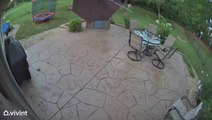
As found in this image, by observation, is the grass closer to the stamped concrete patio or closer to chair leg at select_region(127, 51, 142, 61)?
the stamped concrete patio

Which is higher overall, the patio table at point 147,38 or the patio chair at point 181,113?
the patio table at point 147,38

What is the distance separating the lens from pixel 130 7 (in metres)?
14.0

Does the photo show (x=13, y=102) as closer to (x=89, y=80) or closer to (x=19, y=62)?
(x=19, y=62)

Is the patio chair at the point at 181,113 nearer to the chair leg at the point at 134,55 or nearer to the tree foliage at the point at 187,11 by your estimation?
the chair leg at the point at 134,55

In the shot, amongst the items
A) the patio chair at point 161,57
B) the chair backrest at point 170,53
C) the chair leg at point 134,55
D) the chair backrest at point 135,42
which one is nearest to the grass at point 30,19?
the chair backrest at point 135,42

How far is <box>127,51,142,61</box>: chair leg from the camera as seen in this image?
31.7ft

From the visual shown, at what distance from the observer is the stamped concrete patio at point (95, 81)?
7465 millimetres

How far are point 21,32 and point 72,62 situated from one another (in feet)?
10.8

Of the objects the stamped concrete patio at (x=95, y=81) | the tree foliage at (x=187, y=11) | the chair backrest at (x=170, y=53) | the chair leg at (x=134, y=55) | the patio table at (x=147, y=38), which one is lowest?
the stamped concrete patio at (x=95, y=81)

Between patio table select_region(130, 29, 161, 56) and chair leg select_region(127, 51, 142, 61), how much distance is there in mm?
395

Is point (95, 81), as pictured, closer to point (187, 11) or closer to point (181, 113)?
point (181, 113)

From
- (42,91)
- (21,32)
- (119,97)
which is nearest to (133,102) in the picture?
(119,97)

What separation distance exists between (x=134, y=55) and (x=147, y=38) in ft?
3.35

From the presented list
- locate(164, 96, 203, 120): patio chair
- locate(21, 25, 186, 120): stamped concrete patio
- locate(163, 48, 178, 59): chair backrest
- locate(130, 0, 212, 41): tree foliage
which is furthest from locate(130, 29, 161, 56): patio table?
locate(130, 0, 212, 41): tree foliage
